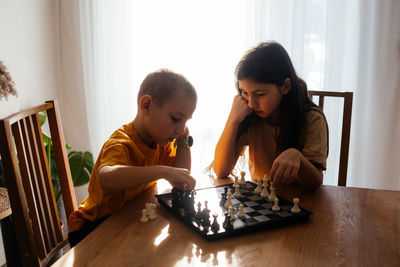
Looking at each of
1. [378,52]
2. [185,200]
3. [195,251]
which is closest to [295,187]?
[185,200]

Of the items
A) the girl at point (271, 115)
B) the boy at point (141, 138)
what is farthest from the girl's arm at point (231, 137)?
the boy at point (141, 138)

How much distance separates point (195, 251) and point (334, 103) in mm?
1958

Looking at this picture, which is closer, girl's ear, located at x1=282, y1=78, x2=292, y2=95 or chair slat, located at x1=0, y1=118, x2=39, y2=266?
chair slat, located at x1=0, y1=118, x2=39, y2=266

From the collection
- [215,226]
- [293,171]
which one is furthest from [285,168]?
[215,226]

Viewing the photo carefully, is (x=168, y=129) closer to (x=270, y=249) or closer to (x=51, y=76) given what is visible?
(x=270, y=249)

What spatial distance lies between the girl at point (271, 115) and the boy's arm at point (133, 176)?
0.50m

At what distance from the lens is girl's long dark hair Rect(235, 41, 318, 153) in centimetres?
150

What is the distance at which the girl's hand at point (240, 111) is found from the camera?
163 cm

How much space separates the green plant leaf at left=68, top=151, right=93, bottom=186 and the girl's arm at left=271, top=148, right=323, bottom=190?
6.18ft

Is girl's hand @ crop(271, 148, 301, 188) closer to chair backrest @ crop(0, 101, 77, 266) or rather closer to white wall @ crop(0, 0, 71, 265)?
chair backrest @ crop(0, 101, 77, 266)

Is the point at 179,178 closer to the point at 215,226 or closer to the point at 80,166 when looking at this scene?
the point at 215,226

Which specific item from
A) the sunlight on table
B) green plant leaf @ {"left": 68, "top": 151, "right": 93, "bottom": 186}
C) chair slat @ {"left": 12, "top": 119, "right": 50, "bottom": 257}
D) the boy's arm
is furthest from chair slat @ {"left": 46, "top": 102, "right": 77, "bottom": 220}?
green plant leaf @ {"left": 68, "top": 151, "right": 93, "bottom": 186}

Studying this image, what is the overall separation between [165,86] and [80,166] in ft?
5.83

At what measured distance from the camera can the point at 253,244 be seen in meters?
0.84
